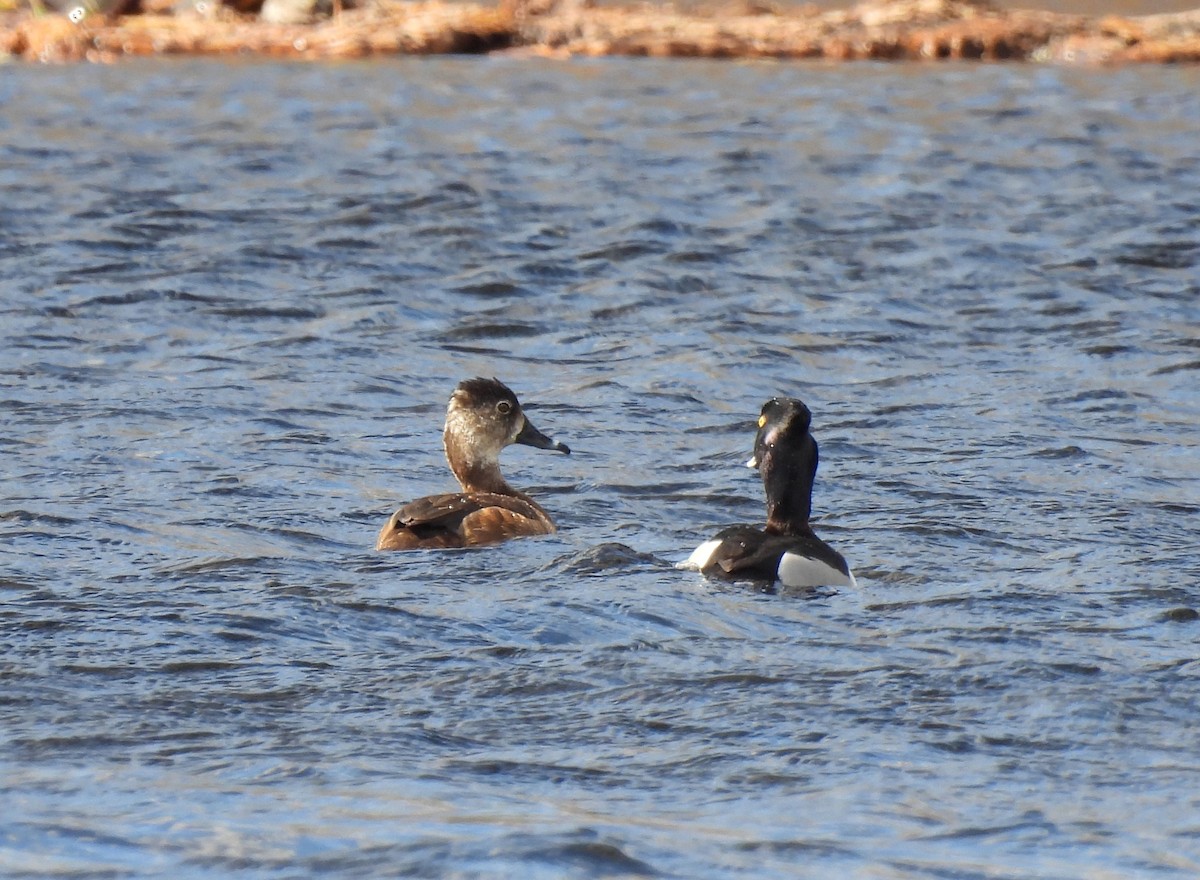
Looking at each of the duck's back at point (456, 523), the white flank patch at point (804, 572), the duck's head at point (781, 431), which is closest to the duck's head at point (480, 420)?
the duck's back at point (456, 523)

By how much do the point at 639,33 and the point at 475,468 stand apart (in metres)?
24.9

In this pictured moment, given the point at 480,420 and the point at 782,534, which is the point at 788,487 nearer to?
the point at 782,534

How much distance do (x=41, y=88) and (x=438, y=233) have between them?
13.2 meters

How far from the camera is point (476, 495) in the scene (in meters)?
10.1

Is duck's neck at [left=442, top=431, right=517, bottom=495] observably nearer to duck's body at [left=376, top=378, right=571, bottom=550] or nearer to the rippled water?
duck's body at [left=376, top=378, right=571, bottom=550]

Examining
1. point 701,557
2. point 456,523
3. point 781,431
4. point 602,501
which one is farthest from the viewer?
point 602,501

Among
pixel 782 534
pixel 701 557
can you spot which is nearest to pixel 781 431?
pixel 782 534

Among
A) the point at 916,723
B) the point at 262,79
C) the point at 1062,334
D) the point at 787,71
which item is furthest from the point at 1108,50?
the point at 916,723

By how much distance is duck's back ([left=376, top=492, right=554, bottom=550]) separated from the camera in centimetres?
946

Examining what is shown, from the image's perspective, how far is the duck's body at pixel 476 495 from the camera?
9.50 meters

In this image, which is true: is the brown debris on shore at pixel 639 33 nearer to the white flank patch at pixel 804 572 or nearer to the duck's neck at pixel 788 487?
the duck's neck at pixel 788 487

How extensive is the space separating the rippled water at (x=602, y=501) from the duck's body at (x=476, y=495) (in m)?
0.20

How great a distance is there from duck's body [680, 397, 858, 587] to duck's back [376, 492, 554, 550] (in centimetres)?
88

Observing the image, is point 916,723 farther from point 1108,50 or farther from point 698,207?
point 1108,50
